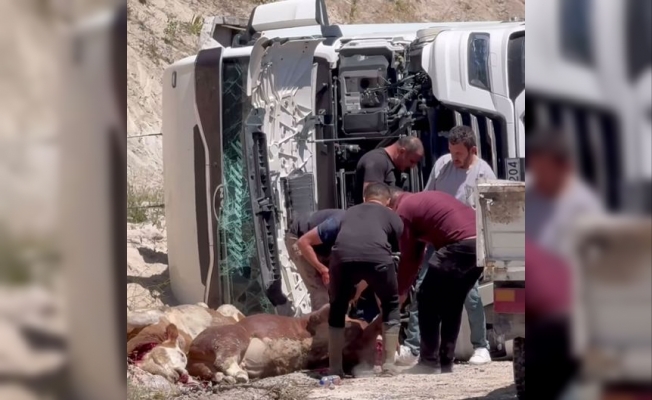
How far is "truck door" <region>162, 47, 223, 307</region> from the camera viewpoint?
30.6ft

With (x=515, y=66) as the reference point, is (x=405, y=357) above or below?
below

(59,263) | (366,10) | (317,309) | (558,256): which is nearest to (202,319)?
(317,309)

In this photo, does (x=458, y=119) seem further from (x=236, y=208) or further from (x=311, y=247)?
(x=236, y=208)

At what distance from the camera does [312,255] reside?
8.12m

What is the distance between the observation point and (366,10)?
22.1 meters

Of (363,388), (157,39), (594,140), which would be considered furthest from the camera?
(157,39)

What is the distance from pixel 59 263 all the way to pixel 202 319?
5.02m

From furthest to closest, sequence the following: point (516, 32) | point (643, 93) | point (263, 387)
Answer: point (516, 32) < point (263, 387) < point (643, 93)

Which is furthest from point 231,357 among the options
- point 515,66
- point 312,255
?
point 515,66

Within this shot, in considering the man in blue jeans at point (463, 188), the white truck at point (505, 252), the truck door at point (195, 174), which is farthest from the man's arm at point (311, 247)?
the white truck at point (505, 252)

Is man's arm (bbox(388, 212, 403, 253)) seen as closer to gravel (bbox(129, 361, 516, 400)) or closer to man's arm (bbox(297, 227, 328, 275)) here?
man's arm (bbox(297, 227, 328, 275))

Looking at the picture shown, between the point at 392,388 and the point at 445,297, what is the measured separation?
0.73m

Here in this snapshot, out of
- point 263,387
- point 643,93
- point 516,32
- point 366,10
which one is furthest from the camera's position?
point 366,10

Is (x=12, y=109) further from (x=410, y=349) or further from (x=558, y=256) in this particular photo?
(x=410, y=349)
